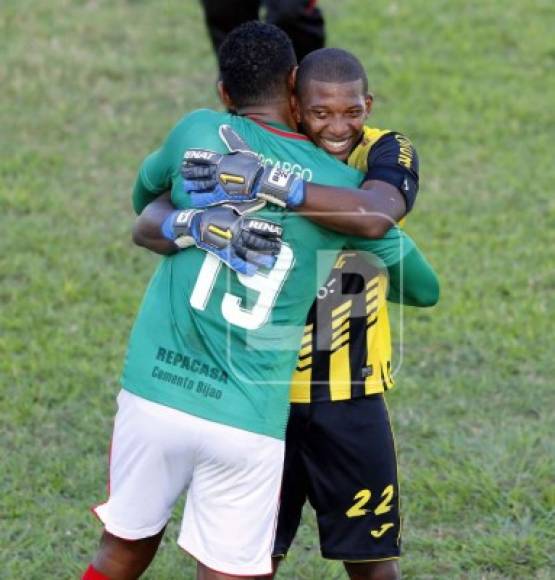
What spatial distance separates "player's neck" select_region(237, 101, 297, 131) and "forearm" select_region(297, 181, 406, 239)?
24 centimetres

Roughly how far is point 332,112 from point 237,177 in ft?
1.29

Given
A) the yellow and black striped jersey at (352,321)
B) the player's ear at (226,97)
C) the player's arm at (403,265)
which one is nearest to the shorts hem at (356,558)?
the yellow and black striped jersey at (352,321)

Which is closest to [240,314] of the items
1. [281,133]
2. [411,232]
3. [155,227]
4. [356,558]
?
[155,227]

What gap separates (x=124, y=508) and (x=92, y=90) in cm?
652

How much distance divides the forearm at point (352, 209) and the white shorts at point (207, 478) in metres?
0.60

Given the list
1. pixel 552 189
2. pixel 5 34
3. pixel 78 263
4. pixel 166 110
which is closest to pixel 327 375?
pixel 78 263

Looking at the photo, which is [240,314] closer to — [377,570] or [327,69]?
[327,69]

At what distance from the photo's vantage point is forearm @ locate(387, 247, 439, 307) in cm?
385

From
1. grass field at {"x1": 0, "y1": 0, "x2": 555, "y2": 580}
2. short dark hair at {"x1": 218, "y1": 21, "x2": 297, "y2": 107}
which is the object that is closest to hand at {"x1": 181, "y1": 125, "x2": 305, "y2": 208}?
short dark hair at {"x1": 218, "y1": 21, "x2": 297, "y2": 107}

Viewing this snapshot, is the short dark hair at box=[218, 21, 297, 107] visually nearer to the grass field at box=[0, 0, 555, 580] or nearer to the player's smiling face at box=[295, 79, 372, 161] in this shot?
the player's smiling face at box=[295, 79, 372, 161]

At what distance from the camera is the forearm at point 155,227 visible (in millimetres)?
3781

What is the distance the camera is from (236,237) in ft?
11.7

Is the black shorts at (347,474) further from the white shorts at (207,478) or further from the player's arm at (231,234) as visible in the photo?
the player's arm at (231,234)

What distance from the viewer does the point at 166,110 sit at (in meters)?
9.69
